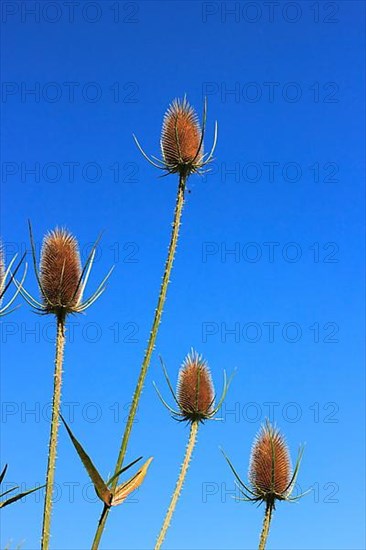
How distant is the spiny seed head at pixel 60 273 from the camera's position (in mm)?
4477

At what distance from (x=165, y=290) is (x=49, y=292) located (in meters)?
0.92

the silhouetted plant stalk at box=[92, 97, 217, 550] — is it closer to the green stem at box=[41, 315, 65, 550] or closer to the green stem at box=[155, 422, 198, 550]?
the green stem at box=[41, 315, 65, 550]

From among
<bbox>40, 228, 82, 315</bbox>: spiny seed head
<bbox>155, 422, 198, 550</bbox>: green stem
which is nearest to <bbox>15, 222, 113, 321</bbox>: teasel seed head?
<bbox>40, 228, 82, 315</bbox>: spiny seed head

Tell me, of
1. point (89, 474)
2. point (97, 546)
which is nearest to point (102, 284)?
point (89, 474)

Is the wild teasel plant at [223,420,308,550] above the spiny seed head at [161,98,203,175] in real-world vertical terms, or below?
below

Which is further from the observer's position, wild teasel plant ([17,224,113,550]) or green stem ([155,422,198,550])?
green stem ([155,422,198,550])

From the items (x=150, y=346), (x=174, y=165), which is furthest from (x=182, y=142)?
(x=150, y=346)

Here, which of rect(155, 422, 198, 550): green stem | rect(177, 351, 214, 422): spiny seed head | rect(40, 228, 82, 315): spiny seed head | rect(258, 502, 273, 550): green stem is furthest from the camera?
rect(177, 351, 214, 422): spiny seed head

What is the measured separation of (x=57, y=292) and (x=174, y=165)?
1.28 metres

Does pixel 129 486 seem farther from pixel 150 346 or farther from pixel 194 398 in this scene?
pixel 194 398

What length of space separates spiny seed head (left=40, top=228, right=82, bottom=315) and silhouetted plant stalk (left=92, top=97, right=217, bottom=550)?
69cm

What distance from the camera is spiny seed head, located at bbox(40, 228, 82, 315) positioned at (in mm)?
4477

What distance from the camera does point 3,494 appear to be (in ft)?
10.8

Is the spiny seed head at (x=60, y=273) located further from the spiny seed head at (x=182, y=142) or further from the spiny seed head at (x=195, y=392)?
the spiny seed head at (x=195, y=392)
